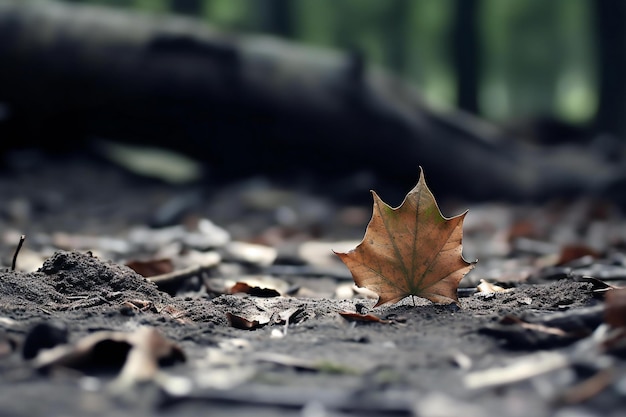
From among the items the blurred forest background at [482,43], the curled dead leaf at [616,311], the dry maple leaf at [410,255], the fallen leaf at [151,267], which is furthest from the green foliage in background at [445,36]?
the curled dead leaf at [616,311]

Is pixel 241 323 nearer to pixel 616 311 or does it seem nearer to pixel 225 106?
pixel 616 311

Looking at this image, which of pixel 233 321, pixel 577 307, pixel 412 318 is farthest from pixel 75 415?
pixel 577 307

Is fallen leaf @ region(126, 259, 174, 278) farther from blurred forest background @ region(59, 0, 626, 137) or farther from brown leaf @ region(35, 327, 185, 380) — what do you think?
blurred forest background @ region(59, 0, 626, 137)

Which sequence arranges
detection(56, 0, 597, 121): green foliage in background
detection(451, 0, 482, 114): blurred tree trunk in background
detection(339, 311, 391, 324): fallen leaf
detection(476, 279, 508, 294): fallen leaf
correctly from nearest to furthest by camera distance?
detection(339, 311, 391, 324): fallen leaf < detection(476, 279, 508, 294): fallen leaf < detection(451, 0, 482, 114): blurred tree trunk in background < detection(56, 0, 597, 121): green foliage in background

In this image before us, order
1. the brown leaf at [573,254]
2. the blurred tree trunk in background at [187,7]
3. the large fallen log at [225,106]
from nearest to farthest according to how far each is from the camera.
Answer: the brown leaf at [573,254] → the large fallen log at [225,106] → the blurred tree trunk in background at [187,7]

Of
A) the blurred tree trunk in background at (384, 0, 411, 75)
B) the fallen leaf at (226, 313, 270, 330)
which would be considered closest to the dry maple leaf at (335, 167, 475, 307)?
the fallen leaf at (226, 313, 270, 330)

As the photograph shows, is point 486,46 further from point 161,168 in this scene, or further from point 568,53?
point 161,168

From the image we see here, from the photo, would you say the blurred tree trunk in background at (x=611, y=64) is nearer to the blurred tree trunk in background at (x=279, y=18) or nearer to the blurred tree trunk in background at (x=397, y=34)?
the blurred tree trunk in background at (x=397, y=34)
